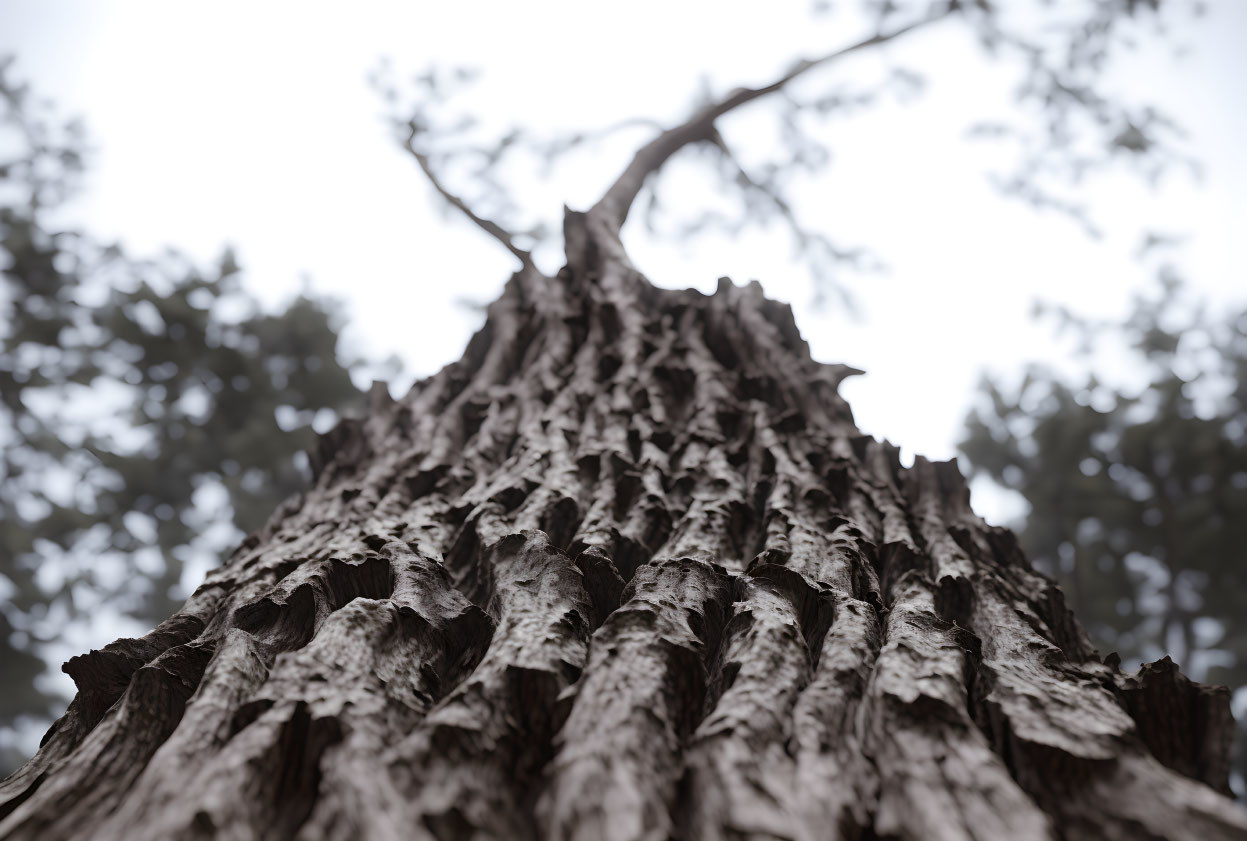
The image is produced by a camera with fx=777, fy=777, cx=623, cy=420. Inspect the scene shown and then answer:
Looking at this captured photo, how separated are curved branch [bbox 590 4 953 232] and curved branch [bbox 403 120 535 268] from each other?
0.54m

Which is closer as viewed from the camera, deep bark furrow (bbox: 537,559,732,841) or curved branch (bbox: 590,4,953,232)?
deep bark furrow (bbox: 537,559,732,841)

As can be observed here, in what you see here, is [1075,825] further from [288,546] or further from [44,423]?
→ [44,423]

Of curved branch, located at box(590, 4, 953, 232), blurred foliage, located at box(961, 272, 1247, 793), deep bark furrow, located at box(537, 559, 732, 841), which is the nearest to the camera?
deep bark furrow, located at box(537, 559, 732, 841)

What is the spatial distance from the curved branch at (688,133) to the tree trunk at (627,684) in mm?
2549

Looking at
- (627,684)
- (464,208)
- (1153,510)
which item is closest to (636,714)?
(627,684)

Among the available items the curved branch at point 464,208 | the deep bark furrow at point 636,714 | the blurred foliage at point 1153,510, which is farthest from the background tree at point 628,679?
the blurred foliage at point 1153,510

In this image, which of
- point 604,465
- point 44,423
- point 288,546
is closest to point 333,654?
point 288,546

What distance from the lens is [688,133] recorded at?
5090mm

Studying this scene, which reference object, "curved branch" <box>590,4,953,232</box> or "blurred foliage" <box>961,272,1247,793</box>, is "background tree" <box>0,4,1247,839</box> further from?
"blurred foliage" <box>961,272,1247,793</box>

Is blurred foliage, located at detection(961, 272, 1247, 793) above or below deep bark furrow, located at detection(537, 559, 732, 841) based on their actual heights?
above

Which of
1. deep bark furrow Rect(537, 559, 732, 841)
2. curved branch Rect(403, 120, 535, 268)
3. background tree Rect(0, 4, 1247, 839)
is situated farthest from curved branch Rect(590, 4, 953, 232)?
deep bark furrow Rect(537, 559, 732, 841)

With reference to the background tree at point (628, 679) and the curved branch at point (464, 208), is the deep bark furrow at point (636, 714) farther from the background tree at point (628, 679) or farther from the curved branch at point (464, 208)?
the curved branch at point (464, 208)

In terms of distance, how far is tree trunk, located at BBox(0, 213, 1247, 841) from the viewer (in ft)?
2.59

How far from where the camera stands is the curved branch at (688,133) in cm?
420
